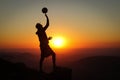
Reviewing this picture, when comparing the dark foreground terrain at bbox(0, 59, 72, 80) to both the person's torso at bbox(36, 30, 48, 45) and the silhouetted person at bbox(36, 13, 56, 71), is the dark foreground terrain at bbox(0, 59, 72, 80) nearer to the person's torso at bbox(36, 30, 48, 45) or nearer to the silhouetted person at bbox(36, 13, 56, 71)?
the silhouetted person at bbox(36, 13, 56, 71)

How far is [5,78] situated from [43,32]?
3.80 meters

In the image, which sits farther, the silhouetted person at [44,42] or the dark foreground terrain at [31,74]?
the dark foreground terrain at [31,74]

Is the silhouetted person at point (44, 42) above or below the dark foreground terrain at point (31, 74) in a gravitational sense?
above

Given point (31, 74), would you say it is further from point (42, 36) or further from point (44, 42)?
point (42, 36)

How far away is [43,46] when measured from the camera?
16125mm

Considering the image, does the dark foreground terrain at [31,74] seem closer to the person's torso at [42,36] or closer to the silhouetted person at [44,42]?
the silhouetted person at [44,42]

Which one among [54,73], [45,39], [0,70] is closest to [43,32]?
[45,39]

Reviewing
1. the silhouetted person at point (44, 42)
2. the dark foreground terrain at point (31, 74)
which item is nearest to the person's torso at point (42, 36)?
the silhouetted person at point (44, 42)

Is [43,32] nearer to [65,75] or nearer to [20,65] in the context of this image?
[65,75]

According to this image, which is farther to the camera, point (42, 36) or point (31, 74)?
point (31, 74)

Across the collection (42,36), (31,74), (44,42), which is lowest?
(31,74)

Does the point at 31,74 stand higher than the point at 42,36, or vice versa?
the point at 42,36

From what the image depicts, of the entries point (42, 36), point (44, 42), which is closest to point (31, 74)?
point (44, 42)

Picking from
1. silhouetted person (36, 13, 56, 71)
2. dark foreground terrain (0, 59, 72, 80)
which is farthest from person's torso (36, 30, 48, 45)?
dark foreground terrain (0, 59, 72, 80)
